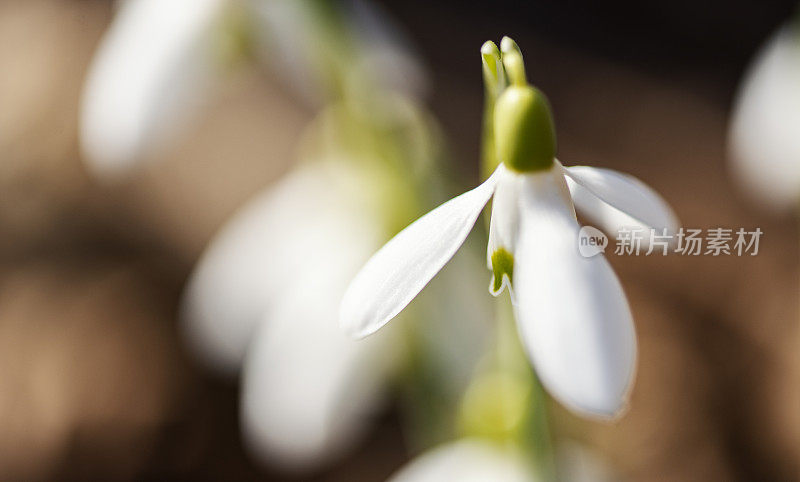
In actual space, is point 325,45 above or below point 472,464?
above

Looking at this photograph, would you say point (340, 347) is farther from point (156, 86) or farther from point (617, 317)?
point (617, 317)

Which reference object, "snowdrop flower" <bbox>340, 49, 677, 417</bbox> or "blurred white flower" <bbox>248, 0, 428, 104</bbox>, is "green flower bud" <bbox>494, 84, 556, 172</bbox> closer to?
"snowdrop flower" <bbox>340, 49, 677, 417</bbox>

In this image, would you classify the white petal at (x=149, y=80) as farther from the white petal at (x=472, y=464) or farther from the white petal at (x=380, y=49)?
the white petal at (x=472, y=464)

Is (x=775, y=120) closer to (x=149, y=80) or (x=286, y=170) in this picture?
(x=149, y=80)

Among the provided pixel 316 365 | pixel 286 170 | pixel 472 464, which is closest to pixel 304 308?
pixel 316 365

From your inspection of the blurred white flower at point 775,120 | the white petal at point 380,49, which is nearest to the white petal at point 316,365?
the white petal at point 380,49

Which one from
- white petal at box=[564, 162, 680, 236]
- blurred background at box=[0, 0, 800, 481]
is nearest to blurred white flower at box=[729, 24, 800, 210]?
blurred background at box=[0, 0, 800, 481]
